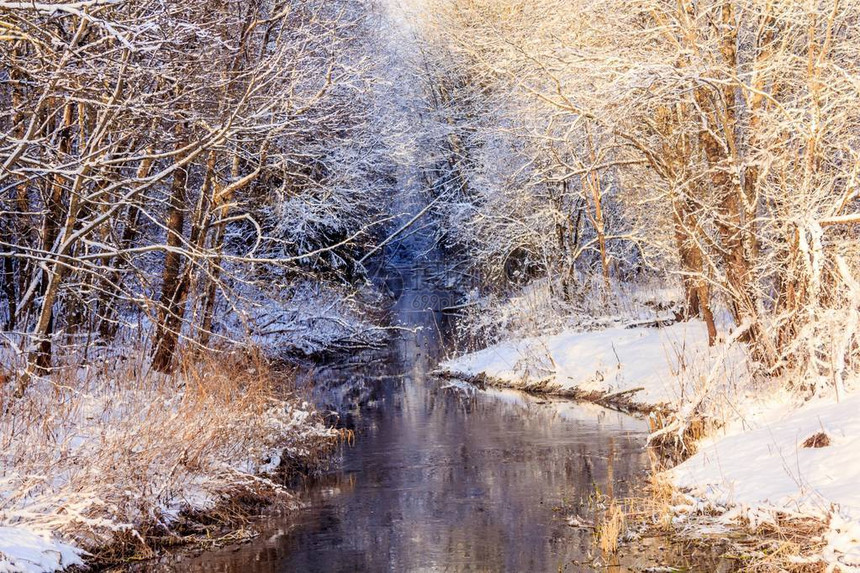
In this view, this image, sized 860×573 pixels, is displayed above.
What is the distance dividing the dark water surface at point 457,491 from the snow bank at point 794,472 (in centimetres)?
79

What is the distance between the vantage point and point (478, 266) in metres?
29.5

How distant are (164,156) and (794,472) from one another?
5.75 metres

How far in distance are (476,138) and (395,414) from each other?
1167 cm

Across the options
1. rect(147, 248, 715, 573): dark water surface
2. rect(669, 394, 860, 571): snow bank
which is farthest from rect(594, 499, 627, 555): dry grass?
rect(669, 394, 860, 571): snow bank

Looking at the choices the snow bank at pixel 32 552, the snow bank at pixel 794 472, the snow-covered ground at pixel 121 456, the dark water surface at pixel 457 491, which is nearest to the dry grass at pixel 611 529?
the dark water surface at pixel 457 491

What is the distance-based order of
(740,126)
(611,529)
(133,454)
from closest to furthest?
(611,529) → (133,454) → (740,126)

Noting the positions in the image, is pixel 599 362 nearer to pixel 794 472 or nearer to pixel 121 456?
pixel 794 472

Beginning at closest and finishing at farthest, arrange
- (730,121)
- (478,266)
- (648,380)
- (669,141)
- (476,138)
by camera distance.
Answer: (730,121) < (669,141) < (648,380) < (476,138) < (478,266)

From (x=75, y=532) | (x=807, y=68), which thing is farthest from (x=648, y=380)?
(x=75, y=532)

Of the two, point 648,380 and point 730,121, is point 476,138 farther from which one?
point 730,121

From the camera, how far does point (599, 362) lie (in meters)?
16.8

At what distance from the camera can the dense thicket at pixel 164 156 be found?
24.9 feet

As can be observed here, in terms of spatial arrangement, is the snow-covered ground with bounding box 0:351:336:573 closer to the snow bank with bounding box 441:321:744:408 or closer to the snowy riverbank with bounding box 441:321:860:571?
the snowy riverbank with bounding box 441:321:860:571

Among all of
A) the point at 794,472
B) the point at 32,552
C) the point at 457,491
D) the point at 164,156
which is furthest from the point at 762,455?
the point at 32,552
